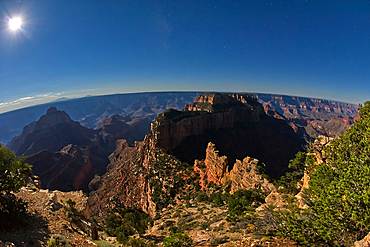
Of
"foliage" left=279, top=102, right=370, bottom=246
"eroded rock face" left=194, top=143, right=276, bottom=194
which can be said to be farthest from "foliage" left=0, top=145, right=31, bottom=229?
"eroded rock face" left=194, top=143, right=276, bottom=194

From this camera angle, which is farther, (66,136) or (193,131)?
(66,136)

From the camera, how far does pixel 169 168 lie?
4978 cm

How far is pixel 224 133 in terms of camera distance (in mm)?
91562

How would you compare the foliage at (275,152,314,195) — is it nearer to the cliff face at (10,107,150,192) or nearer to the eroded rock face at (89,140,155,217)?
the eroded rock face at (89,140,155,217)

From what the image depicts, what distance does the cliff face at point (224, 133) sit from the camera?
67369mm

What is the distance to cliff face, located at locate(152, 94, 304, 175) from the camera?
221 ft

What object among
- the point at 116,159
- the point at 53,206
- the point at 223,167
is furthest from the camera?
the point at 116,159

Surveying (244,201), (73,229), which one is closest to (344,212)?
(244,201)

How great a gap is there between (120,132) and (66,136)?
52686 millimetres

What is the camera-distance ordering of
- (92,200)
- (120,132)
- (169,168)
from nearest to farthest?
(169,168) → (92,200) → (120,132)

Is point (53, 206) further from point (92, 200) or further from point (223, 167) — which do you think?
point (92, 200)

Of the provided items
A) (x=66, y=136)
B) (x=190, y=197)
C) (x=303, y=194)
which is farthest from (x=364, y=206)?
(x=66, y=136)

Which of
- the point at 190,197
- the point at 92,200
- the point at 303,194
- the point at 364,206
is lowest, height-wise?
the point at 92,200

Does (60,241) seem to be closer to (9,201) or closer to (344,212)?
(9,201)
